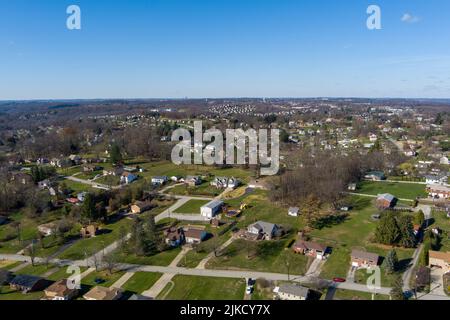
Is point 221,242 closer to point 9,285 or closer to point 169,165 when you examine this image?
point 9,285

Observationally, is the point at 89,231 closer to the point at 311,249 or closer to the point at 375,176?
the point at 311,249

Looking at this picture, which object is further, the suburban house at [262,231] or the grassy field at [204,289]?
the suburban house at [262,231]

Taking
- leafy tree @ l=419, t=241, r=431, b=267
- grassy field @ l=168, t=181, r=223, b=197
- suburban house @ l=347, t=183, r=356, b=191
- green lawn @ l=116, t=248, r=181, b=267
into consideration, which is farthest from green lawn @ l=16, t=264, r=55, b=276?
suburban house @ l=347, t=183, r=356, b=191

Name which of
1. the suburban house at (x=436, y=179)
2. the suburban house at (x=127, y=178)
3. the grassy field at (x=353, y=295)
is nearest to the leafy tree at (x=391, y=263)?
the grassy field at (x=353, y=295)

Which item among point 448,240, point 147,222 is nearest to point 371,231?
point 448,240

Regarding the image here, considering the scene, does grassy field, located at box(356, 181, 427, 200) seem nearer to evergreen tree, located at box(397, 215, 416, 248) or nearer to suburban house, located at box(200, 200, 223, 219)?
evergreen tree, located at box(397, 215, 416, 248)

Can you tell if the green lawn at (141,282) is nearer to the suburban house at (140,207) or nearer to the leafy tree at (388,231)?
the suburban house at (140,207)
